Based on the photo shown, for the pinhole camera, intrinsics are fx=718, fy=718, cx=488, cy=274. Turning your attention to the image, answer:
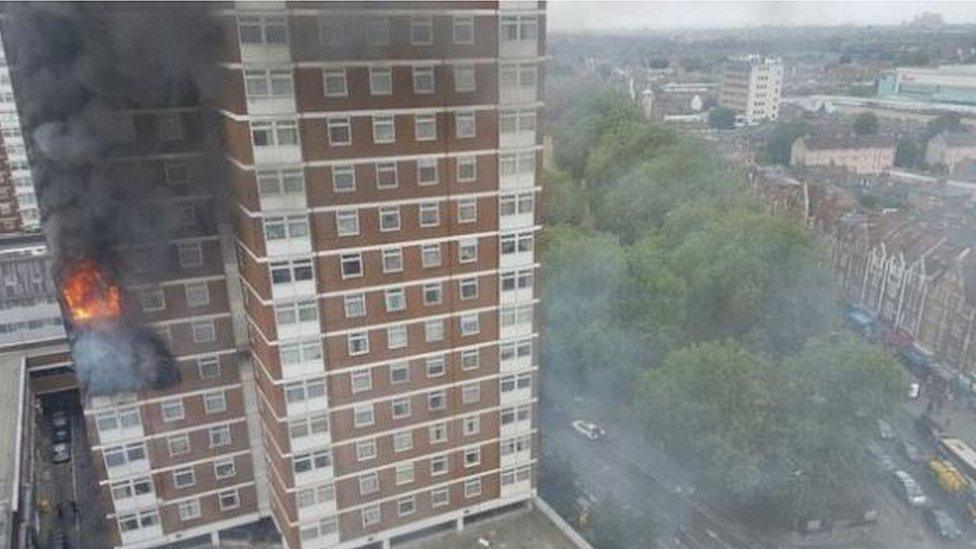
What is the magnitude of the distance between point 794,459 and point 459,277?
449 centimetres

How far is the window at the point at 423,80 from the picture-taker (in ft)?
16.2

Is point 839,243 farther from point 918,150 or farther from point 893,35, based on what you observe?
point 893,35

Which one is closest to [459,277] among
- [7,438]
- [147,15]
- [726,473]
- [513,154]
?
[513,154]

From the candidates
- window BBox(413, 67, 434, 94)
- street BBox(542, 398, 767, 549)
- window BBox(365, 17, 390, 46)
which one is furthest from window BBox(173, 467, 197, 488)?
street BBox(542, 398, 767, 549)

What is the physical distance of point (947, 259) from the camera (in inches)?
479

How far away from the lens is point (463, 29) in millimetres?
4926

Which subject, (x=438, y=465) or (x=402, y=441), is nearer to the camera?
(x=402, y=441)

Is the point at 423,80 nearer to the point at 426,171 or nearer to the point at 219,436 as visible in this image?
the point at 426,171

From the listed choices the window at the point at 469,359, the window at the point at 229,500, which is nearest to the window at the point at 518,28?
the window at the point at 469,359

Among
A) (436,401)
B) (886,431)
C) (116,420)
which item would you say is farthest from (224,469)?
(886,431)

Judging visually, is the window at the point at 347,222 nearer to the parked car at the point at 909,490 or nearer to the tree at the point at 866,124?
the parked car at the point at 909,490

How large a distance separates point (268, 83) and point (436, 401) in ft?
9.12

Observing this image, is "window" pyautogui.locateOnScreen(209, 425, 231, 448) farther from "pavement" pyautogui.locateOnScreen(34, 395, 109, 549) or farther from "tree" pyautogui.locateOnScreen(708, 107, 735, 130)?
"tree" pyautogui.locateOnScreen(708, 107, 735, 130)

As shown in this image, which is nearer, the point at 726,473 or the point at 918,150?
the point at 726,473
